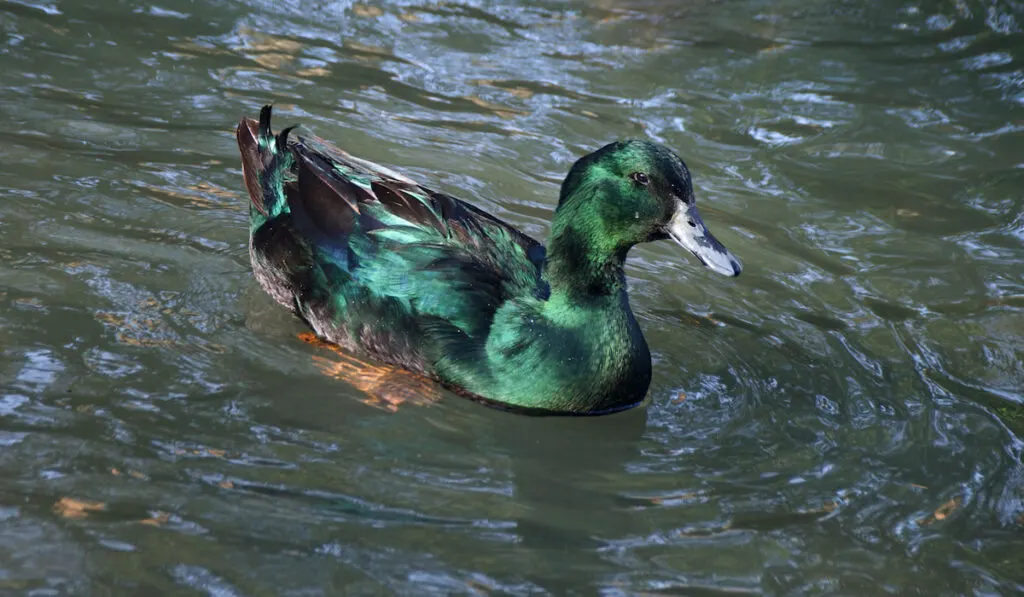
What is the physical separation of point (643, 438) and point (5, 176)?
436 cm

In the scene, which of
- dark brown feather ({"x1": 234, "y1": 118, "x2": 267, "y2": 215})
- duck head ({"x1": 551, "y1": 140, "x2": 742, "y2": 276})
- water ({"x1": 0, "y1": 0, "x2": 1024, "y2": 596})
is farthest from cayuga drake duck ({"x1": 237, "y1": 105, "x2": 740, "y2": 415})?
dark brown feather ({"x1": 234, "y1": 118, "x2": 267, "y2": 215})

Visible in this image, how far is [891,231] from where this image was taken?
7785 millimetres

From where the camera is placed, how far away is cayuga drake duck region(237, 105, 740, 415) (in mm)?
5324

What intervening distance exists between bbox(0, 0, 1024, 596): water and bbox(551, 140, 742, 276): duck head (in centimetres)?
86

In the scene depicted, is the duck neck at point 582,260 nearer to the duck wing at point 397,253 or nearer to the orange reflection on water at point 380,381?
the duck wing at point 397,253

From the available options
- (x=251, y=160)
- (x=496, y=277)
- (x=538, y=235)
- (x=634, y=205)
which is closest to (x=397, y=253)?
(x=496, y=277)

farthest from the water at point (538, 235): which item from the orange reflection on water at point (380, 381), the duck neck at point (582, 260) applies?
the duck neck at point (582, 260)

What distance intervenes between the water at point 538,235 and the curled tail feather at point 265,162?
41 centimetres

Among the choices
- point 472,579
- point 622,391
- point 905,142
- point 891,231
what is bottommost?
point 472,579

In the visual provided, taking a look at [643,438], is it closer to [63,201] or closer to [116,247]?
[116,247]

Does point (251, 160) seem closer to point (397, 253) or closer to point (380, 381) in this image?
point (397, 253)

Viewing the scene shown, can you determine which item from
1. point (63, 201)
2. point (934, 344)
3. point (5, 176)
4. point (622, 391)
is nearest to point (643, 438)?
point (622, 391)

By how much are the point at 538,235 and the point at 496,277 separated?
1.71 metres

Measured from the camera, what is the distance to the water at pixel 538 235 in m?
4.42
